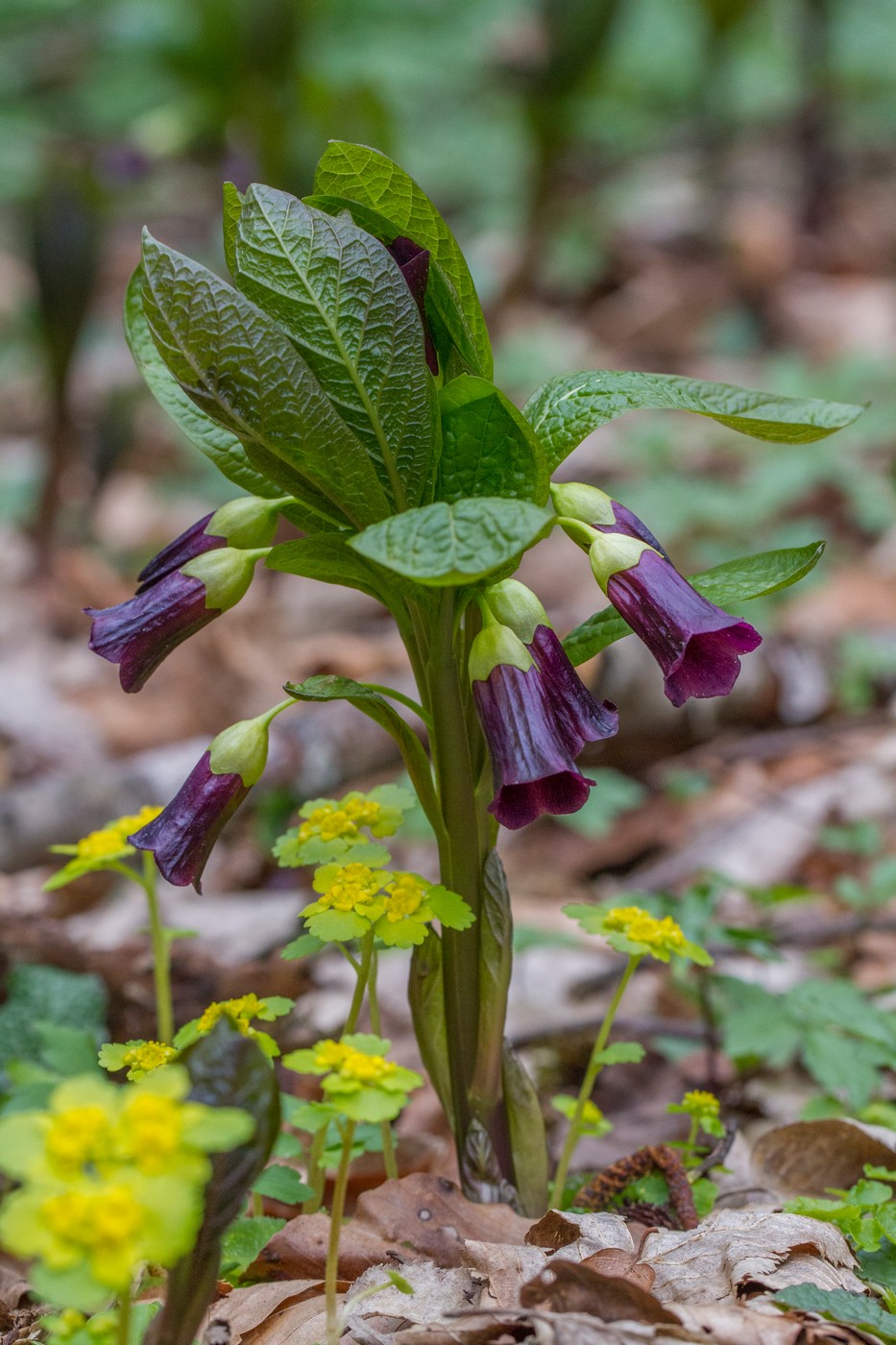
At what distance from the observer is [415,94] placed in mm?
8578

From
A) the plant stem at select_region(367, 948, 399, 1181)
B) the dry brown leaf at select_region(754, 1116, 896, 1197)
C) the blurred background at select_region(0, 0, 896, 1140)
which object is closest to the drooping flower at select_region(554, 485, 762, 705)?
the plant stem at select_region(367, 948, 399, 1181)

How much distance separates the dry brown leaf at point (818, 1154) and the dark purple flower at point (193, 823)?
862mm

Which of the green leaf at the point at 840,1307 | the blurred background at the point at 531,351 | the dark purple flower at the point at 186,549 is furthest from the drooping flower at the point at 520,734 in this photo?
the blurred background at the point at 531,351

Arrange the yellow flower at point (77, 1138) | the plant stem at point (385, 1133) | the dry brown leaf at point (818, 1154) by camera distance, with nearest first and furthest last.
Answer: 1. the yellow flower at point (77, 1138)
2. the plant stem at point (385, 1133)
3. the dry brown leaf at point (818, 1154)

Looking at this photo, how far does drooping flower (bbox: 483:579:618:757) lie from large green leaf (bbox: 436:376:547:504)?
11 centimetres

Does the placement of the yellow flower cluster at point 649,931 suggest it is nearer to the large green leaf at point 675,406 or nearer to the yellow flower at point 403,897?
the yellow flower at point 403,897

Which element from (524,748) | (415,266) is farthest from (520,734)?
(415,266)

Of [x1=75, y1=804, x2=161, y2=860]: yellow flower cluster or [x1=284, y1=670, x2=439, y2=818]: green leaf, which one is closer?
[x1=284, y1=670, x2=439, y2=818]: green leaf

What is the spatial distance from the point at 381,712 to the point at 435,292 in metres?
0.41

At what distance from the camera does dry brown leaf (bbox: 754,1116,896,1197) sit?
1.44m

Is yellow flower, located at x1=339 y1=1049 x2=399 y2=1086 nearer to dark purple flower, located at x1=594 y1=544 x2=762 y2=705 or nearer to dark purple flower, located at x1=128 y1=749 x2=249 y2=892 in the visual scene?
dark purple flower, located at x1=128 y1=749 x2=249 y2=892

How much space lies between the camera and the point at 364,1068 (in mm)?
875

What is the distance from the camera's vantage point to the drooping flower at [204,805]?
3.68 ft

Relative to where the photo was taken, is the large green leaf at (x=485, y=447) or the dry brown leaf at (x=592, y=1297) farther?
the large green leaf at (x=485, y=447)
